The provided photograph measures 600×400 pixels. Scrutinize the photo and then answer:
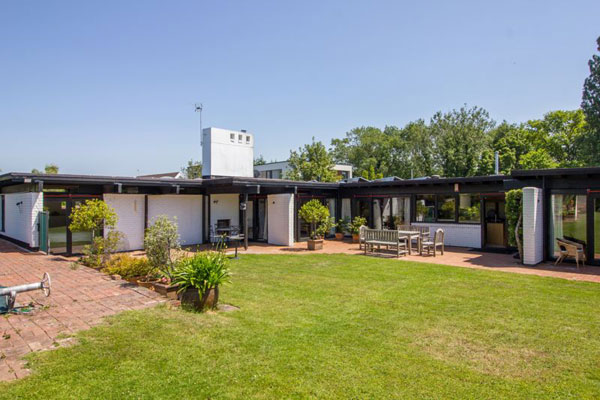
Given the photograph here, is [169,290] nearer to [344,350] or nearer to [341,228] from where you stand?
[344,350]

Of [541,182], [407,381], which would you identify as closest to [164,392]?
[407,381]

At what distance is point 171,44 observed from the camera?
14.1m

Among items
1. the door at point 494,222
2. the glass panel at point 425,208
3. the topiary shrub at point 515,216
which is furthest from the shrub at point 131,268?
the door at point 494,222

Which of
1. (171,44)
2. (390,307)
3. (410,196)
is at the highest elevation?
(171,44)

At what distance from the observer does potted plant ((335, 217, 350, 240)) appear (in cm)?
1881

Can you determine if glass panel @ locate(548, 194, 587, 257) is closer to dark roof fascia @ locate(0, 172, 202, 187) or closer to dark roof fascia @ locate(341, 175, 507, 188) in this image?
dark roof fascia @ locate(341, 175, 507, 188)

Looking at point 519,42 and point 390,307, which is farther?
point 519,42

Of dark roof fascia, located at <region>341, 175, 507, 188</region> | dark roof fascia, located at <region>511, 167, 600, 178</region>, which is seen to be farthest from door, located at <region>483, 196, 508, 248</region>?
dark roof fascia, located at <region>511, 167, 600, 178</region>

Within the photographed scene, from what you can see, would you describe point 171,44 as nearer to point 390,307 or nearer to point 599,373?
point 390,307

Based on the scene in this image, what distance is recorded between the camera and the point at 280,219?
16.2 m

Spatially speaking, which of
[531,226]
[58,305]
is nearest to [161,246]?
[58,305]

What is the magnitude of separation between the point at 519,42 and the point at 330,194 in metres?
10.6

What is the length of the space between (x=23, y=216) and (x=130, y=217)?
3.90 meters

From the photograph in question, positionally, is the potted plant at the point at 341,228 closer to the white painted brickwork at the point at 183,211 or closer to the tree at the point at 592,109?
the white painted brickwork at the point at 183,211
